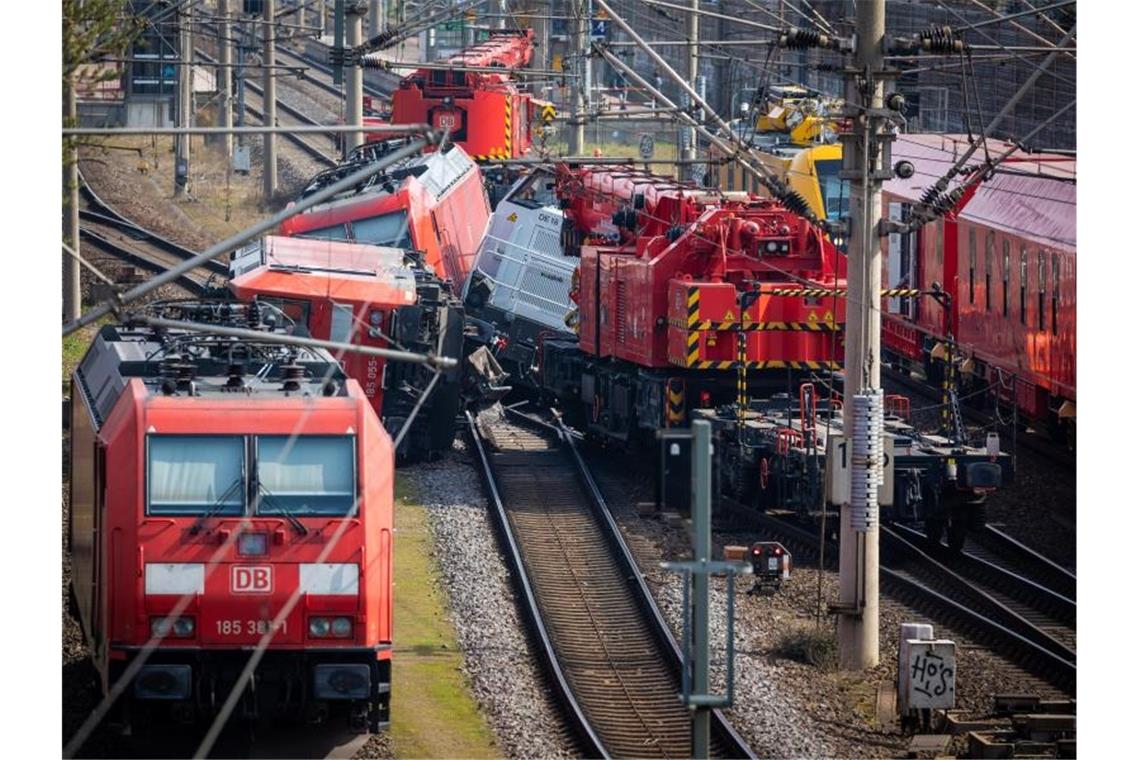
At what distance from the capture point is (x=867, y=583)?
17438 mm

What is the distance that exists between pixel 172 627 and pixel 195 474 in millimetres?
995

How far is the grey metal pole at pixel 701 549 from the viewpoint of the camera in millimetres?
11359

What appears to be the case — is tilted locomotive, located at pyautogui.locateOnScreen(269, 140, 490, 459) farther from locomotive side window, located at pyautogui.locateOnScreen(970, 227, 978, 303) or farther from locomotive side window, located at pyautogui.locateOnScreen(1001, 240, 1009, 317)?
locomotive side window, located at pyautogui.locateOnScreen(970, 227, 978, 303)

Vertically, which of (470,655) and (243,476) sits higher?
(243,476)

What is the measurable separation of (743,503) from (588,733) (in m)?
8.48

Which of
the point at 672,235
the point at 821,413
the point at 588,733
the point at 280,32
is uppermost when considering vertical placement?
the point at 280,32

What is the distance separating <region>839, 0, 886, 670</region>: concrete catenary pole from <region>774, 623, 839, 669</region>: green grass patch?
12cm

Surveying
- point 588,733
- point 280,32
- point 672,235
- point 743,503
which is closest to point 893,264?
point 672,235

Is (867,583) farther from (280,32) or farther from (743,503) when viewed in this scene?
(280,32)

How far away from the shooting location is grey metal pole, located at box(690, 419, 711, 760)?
37.3 ft

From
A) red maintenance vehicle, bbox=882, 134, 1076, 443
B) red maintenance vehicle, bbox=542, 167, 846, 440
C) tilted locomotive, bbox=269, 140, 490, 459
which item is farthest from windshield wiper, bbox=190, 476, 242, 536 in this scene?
red maintenance vehicle, bbox=542, 167, 846, 440

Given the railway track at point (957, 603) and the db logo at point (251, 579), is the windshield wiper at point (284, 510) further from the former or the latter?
the railway track at point (957, 603)

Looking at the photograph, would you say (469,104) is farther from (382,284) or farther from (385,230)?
(382,284)

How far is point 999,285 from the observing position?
27.9 metres
